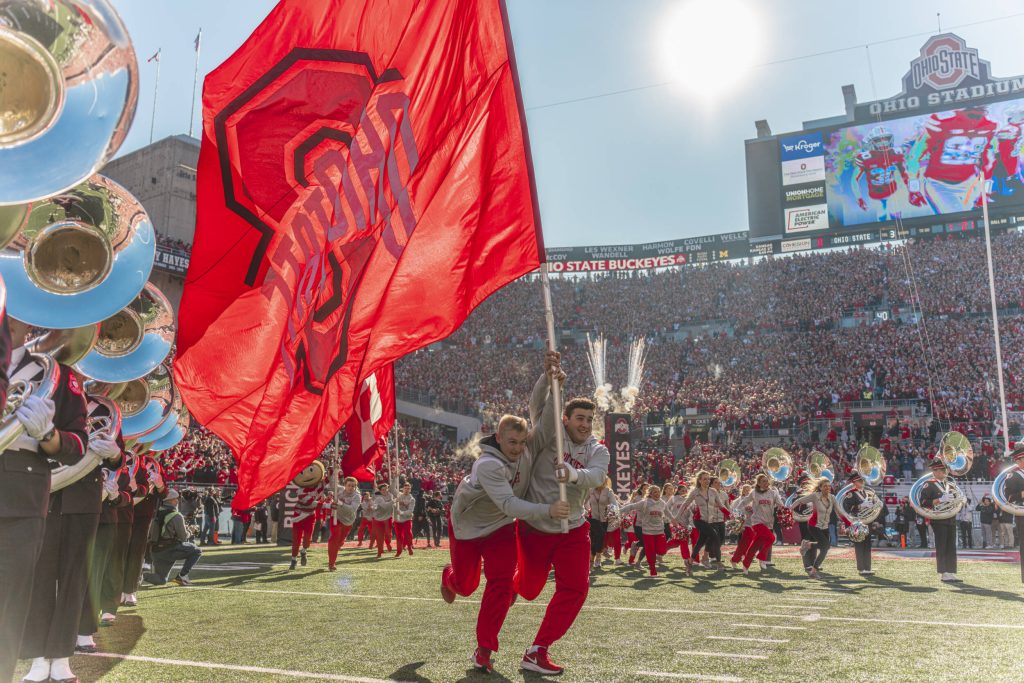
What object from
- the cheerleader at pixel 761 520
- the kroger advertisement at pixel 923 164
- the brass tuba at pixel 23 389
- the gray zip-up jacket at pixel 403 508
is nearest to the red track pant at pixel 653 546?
the cheerleader at pixel 761 520

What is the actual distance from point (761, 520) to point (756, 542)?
435 mm

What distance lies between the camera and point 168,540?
10758mm

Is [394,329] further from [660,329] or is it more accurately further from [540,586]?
[660,329]

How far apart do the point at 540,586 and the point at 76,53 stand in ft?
14.3

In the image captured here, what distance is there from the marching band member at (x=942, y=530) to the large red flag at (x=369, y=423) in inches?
340

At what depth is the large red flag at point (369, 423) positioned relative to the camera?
8.36 meters

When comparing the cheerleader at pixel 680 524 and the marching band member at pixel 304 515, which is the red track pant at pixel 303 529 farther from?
the cheerleader at pixel 680 524

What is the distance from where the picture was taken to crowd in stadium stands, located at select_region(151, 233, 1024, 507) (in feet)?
106

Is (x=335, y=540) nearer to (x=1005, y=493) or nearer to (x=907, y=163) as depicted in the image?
(x=1005, y=493)

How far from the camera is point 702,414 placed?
1505 inches

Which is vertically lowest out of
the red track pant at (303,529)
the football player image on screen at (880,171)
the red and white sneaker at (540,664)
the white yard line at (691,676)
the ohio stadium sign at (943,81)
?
the white yard line at (691,676)

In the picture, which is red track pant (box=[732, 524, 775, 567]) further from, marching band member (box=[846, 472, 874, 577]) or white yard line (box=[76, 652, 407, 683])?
white yard line (box=[76, 652, 407, 683])

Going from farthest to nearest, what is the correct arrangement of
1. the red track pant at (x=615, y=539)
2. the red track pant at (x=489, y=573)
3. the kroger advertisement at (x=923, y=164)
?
1. the kroger advertisement at (x=923, y=164)
2. the red track pant at (x=615, y=539)
3. the red track pant at (x=489, y=573)

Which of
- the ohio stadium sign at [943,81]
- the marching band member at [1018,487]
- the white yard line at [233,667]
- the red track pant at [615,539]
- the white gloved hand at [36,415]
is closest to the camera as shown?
the white gloved hand at [36,415]
